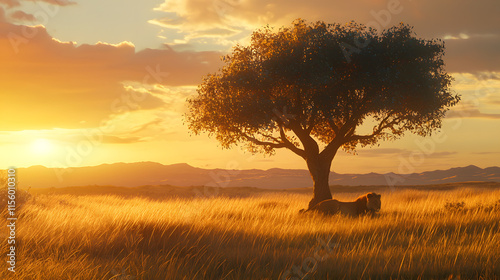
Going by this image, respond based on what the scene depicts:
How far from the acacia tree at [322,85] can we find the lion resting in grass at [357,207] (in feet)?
16.7

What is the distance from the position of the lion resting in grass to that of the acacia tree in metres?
5.09

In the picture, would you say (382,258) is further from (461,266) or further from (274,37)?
(274,37)

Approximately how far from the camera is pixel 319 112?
24.5 meters

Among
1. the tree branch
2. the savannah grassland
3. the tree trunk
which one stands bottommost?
the savannah grassland

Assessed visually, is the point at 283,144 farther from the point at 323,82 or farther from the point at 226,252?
the point at 226,252

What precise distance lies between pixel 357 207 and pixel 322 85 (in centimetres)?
675

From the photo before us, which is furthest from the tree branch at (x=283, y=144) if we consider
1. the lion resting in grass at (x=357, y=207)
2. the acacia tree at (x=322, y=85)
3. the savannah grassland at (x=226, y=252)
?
the savannah grassland at (x=226, y=252)

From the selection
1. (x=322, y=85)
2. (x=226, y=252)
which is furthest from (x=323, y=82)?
(x=226, y=252)

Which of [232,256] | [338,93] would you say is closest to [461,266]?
[232,256]

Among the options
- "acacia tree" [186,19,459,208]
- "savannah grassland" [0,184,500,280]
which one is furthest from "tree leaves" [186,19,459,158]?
"savannah grassland" [0,184,500,280]

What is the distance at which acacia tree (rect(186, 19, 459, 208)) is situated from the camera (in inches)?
933

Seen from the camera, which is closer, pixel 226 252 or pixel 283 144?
pixel 226 252

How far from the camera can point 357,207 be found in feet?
67.7

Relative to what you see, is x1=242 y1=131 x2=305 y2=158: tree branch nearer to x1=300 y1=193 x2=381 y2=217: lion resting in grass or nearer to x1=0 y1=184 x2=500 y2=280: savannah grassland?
x1=300 y1=193 x2=381 y2=217: lion resting in grass
